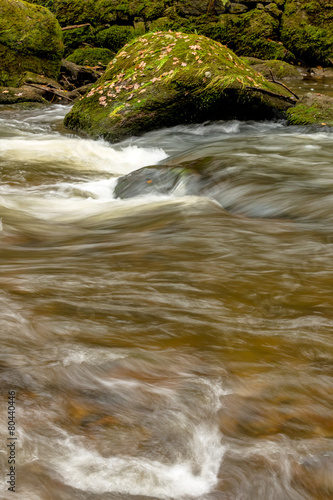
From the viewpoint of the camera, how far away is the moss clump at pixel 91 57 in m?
15.6

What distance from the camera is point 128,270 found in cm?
330

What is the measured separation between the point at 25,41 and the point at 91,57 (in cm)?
356

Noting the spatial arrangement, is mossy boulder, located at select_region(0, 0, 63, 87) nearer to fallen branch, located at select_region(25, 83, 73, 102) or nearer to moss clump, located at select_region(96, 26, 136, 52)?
fallen branch, located at select_region(25, 83, 73, 102)

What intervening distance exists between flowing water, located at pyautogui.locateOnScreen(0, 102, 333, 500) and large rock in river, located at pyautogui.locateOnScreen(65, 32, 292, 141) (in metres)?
4.12

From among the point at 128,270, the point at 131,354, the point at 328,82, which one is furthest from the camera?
the point at 328,82

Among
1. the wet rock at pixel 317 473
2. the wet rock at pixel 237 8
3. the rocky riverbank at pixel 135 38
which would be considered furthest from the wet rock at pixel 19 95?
the wet rock at pixel 317 473

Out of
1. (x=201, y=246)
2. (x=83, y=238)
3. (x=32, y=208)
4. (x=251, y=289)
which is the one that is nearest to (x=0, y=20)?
(x=32, y=208)

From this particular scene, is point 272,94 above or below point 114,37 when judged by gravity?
below

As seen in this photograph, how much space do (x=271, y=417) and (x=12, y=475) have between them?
3.24 feet

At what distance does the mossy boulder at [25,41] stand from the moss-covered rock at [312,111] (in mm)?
6912

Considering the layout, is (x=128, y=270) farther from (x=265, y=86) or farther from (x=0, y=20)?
(x=0, y=20)

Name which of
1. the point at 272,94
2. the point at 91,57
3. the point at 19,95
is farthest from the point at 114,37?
the point at 272,94

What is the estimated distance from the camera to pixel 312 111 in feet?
29.8

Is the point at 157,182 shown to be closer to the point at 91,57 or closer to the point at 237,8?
the point at 91,57
